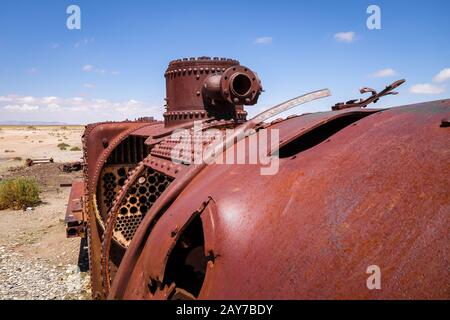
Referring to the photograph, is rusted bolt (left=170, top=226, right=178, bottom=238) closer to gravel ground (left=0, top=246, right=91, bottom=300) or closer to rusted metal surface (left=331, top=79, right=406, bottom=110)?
rusted metal surface (left=331, top=79, right=406, bottom=110)

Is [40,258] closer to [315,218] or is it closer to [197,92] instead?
[197,92]

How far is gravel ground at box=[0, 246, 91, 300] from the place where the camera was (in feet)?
21.9

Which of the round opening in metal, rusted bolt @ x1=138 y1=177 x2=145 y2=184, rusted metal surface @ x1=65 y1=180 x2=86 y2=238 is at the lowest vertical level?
rusted metal surface @ x1=65 y1=180 x2=86 y2=238

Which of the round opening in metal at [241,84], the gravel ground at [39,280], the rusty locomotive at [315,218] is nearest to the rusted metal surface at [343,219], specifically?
the rusty locomotive at [315,218]

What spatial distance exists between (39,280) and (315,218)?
7.38 meters

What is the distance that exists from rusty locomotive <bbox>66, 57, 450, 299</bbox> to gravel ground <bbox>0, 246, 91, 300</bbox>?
5.20m

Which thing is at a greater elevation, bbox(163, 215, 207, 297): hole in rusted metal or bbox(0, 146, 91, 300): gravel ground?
bbox(163, 215, 207, 297): hole in rusted metal

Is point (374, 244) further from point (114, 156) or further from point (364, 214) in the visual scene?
point (114, 156)

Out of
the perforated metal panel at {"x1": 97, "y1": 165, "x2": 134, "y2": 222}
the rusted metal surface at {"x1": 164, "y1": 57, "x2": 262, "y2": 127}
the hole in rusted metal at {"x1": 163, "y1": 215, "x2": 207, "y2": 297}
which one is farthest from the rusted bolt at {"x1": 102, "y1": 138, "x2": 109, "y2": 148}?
the hole in rusted metal at {"x1": 163, "y1": 215, "x2": 207, "y2": 297}

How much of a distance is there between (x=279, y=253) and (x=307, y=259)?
12 cm

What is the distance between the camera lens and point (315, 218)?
139cm

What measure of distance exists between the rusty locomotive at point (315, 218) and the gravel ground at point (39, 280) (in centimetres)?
520

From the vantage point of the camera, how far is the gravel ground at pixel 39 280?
21.9 ft

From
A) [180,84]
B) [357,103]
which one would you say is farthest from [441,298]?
[180,84]
